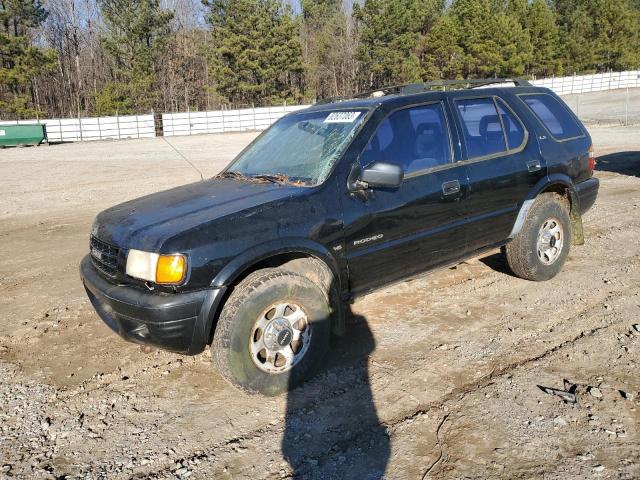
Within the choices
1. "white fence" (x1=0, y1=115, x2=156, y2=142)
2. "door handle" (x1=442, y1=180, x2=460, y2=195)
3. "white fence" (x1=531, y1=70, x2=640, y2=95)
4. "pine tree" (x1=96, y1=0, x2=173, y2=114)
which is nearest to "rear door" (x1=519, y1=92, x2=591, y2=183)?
"door handle" (x1=442, y1=180, x2=460, y2=195)

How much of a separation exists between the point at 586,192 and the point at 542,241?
829 mm

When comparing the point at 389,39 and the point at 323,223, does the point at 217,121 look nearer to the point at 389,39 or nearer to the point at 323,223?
the point at 389,39

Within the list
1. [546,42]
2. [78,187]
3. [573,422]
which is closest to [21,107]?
[78,187]

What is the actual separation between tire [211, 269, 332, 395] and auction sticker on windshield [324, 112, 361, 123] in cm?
130

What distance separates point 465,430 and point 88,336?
3.03 metres

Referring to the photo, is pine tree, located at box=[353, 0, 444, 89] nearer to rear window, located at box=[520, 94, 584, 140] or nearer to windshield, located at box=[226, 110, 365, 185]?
rear window, located at box=[520, 94, 584, 140]

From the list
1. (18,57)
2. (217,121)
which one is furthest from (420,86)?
(18,57)

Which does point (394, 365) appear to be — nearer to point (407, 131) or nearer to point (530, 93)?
point (407, 131)

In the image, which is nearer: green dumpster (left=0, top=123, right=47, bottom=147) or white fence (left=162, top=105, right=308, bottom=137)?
green dumpster (left=0, top=123, right=47, bottom=147)

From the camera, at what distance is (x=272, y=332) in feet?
11.1

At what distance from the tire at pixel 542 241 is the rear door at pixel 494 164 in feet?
0.72

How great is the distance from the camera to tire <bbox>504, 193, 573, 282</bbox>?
191 inches

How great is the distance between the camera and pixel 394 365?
372 cm

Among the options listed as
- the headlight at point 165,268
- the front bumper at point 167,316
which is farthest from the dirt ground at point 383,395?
the headlight at point 165,268
